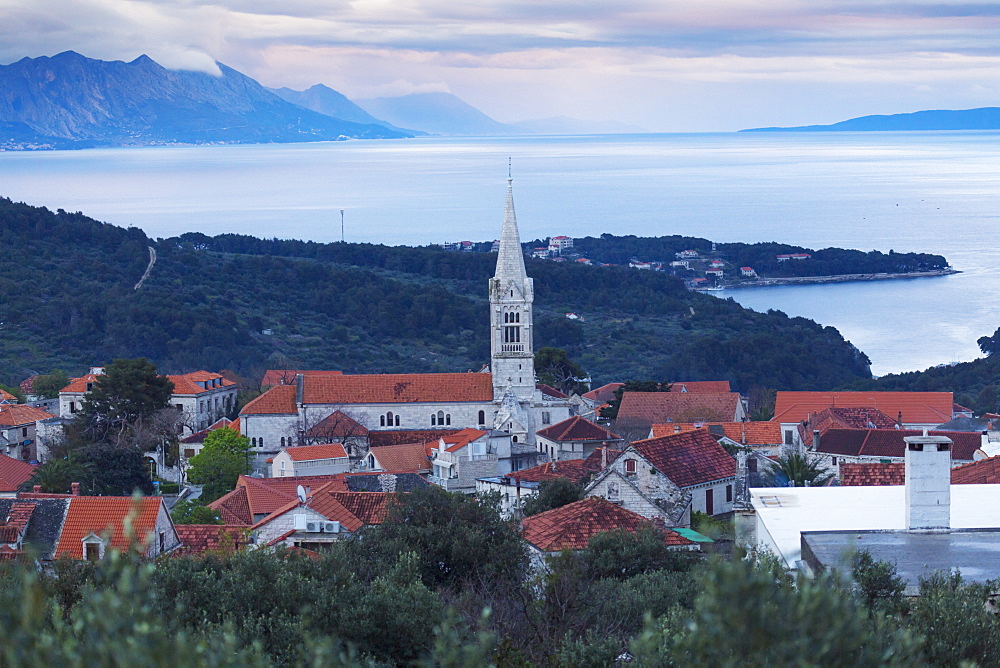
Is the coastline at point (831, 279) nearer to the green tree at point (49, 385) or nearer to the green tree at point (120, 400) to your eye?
the green tree at point (49, 385)

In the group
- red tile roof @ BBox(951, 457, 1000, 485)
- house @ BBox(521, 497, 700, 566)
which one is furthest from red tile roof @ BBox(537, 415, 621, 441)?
house @ BBox(521, 497, 700, 566)

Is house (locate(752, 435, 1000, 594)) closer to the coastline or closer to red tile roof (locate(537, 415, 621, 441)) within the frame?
red tile roof (locate(537, 415, 621, 441))

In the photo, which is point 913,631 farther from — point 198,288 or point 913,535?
point 198,288

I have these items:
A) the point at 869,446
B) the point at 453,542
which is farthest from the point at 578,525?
the point at 869,446

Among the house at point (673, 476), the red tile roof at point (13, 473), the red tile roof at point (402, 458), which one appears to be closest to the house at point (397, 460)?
the red tile roof at point (402, 458)

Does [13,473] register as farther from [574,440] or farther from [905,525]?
[905,525]
